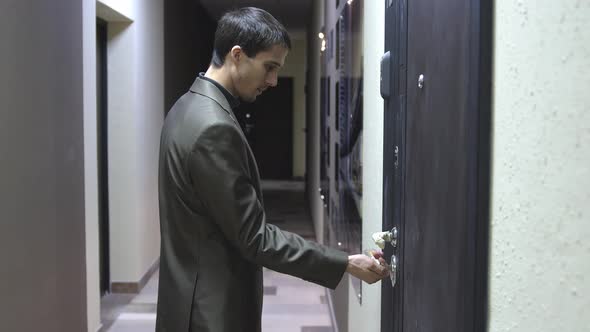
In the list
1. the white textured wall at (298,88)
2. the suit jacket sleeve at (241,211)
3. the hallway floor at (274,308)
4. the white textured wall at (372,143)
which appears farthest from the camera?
the white textured wall at (298,88)

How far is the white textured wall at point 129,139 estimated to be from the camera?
414cm

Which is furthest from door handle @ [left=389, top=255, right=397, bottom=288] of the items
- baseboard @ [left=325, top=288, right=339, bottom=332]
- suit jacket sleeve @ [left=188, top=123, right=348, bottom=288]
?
baseboard @ [left=325, top=288, right=339, bottom=332]

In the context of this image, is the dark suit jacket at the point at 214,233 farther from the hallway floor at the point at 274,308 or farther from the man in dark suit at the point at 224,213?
the hallway floor at the point at 274,308

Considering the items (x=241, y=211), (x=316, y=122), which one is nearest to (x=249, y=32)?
(x=241, y=211)

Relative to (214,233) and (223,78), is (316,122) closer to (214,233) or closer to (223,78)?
(223,78)

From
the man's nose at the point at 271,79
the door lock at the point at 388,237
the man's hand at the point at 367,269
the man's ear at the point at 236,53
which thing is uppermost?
the man's ear at the point at 236,53

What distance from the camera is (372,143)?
5.74ft

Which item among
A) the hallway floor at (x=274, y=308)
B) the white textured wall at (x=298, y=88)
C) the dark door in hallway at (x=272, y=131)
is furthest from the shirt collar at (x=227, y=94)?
the dark door in hallway at (x=272, y=131)

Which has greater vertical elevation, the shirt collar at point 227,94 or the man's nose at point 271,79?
the man's nose at point 271,79

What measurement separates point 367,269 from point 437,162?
52cm

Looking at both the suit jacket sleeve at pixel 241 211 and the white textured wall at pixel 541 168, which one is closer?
the white textured wall at pixel 541 168

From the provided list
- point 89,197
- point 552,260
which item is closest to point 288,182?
point 89,197

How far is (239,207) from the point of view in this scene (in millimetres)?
1312

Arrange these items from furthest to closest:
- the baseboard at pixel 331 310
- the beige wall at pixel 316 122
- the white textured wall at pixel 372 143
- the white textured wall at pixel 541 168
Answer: the beige wall at pixel 316 122
the baseboard at pixel 331 310
the white textured wall at pixel 372 143
the white textured wall at pixel 541 168
